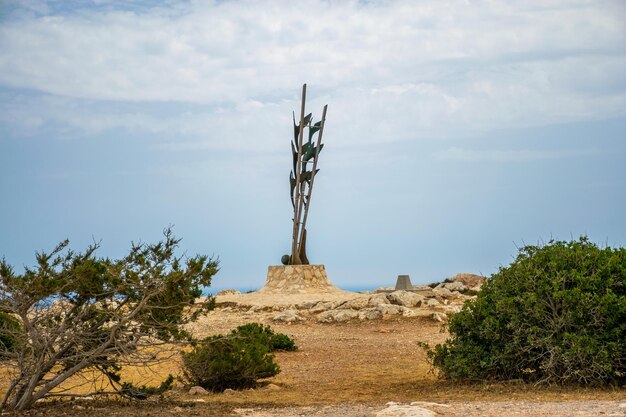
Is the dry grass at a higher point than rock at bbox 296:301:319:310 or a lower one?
lower

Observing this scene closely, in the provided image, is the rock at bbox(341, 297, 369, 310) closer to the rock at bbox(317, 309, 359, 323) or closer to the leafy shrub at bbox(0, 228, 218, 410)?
the rock at bbox(317, 309, 359, 323)

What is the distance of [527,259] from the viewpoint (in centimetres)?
1010

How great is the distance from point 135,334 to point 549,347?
477cm

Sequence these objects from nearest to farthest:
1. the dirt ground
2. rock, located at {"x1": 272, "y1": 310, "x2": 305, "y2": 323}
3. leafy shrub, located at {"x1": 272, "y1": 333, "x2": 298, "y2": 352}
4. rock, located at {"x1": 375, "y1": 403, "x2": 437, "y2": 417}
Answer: rock, located at {"x1": 375, "y1": 403, "x2": 437, "y2": 417}, the dirt ground, leafy shrub, located at {"x1": 272, "y1": 333, "x2": 298, "y2": 352}, rock, located at {"x1": 272, "y1": 310, "x2": 305, "y2": 323}

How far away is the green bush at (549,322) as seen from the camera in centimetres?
919

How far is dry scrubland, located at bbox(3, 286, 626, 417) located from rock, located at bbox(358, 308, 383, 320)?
Answer: 11.3ft

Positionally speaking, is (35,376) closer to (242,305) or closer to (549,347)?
(549,347)

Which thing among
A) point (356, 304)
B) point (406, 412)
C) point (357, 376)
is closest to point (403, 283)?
point (356, 304)

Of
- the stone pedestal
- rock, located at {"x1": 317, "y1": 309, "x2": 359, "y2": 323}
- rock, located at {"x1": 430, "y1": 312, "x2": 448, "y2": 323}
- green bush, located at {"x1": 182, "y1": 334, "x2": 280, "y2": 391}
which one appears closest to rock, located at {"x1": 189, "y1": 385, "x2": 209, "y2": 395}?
green bush, located at {"x1": 182, "y1": 334, "x2": 280, "y2": 391}

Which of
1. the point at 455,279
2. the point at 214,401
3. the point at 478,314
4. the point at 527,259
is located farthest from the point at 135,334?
the point at 455,279

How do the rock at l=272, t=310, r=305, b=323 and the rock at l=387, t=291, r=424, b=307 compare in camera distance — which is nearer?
the rock at l=272, t=310, r=305, b=323

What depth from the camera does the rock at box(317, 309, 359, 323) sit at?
64.2ft

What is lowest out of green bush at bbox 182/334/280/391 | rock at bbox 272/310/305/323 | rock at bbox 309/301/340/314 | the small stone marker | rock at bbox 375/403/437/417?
rock at bbox 375/403/437/417

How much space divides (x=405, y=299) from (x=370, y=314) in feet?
6.59
